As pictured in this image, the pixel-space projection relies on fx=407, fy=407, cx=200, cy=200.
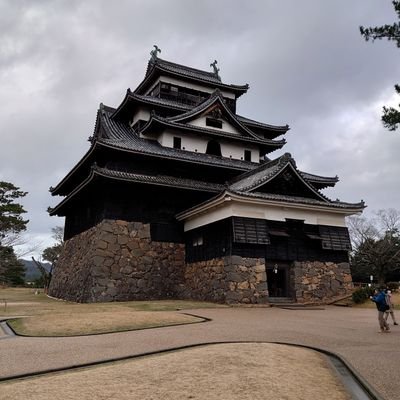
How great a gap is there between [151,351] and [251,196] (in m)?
11.4

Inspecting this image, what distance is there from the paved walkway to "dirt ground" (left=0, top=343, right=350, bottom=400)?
2.16 ft

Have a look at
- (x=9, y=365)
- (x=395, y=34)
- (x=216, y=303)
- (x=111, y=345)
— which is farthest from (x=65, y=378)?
(x=216, y=303)

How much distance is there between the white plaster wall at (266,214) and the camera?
60.7ft

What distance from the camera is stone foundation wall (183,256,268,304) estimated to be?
17.7m

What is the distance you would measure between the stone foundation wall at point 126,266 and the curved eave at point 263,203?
2.29 metres

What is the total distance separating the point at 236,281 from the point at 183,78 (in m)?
19.7

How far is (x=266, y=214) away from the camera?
753 inches

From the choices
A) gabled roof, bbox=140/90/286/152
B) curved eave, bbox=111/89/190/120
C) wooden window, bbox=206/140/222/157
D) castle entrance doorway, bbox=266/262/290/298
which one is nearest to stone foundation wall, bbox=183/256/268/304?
castle entrance doorway, bbox=266/262/290/298

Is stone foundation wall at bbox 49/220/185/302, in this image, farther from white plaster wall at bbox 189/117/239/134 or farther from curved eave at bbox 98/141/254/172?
white plaster wall at bbox 189/117/239/134

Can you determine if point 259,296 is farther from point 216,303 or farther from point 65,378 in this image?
point 65,378

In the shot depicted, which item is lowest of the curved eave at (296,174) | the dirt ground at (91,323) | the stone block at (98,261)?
the dirt ground at (91,323)

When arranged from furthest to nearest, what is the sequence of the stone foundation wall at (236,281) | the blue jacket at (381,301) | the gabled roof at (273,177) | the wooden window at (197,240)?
Answer: the wooden window at (197,240) < the gabled roof at (273,177) < the stone foundation wall at (236,281) < the blue jacket at (381,301)

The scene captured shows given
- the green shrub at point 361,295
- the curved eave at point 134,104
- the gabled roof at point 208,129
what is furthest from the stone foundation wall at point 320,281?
the curved eave at point 134,104

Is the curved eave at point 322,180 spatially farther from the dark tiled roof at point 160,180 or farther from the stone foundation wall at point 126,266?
the stone foundation wall at point 126,266
